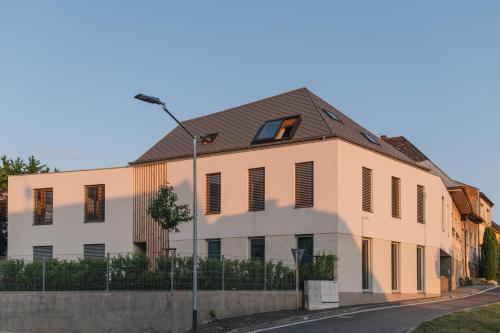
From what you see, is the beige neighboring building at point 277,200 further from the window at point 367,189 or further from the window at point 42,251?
the window at point 42,251

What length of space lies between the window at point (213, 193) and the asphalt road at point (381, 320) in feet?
35.7

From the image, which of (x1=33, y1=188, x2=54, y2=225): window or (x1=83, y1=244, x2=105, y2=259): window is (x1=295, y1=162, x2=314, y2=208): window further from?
(x1=33, y1=188, x2=54, y2=225): window

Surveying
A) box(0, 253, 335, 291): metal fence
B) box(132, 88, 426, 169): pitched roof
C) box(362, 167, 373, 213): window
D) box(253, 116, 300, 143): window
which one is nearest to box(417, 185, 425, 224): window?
box(132, 88, 426, 169): pitched roof

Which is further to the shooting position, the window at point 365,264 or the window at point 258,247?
the window at point 258,247

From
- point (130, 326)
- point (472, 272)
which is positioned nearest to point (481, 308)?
point (130, 326)

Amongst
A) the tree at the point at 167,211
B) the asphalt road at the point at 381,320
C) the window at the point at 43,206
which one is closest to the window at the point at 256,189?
the tree at the point at 167,211

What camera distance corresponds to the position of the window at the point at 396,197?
37781 mm

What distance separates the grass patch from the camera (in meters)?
23.3

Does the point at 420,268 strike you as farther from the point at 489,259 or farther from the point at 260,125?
the point at 489,259

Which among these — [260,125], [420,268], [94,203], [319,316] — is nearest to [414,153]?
[420,268]

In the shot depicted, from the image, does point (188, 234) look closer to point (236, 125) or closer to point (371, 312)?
point (236, 125)

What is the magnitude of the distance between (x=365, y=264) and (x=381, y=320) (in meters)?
9.01

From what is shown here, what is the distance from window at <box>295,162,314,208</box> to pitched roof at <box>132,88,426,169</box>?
1309 millimetres

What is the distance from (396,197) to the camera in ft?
125
